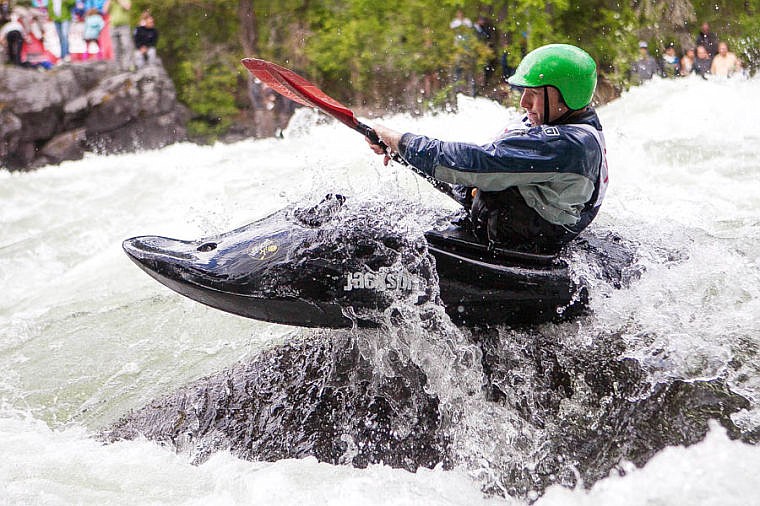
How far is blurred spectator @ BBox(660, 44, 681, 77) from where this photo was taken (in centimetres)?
1473

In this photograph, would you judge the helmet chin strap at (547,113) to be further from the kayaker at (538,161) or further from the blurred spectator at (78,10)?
the blurred spectator at (78,10)

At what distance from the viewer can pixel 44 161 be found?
13883 millimetres

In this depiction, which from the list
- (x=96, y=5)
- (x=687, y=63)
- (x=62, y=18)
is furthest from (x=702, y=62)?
(x=62, y=18)

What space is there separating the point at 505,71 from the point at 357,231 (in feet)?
41.9

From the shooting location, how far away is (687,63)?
47.8 ft

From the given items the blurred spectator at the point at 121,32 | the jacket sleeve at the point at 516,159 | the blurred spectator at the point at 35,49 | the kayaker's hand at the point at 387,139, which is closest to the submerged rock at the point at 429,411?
the jacket sleeve at the point at 516,159

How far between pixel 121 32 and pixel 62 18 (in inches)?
45.6

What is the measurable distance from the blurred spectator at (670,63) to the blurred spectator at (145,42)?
10.1 metres

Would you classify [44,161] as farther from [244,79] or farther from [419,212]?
[419,212]

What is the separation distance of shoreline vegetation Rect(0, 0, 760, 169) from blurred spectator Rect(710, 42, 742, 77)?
0.43 metres

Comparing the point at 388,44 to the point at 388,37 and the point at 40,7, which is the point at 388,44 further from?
the point at 40,7

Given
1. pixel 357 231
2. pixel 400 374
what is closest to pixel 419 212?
pixel 357 231

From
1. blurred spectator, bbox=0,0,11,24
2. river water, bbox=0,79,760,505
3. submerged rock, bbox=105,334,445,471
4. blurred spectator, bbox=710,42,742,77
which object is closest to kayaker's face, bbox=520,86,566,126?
river water, bbox=0,79,760,505

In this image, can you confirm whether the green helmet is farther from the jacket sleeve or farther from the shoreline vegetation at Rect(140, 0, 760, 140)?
the shoreline vegetation at Rect(140, 0, 760, 140)
